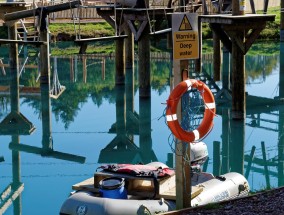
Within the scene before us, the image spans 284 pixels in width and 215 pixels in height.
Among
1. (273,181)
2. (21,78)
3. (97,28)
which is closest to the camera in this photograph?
(273,181)

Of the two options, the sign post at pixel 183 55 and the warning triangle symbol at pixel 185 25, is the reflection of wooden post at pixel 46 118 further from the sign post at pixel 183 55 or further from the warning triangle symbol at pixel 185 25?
the warning triangle symbol at pixel 185 25

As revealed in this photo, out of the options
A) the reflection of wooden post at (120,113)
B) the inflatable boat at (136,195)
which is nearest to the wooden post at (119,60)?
the reflection of wooden post at (120,113)

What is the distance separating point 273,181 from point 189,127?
344 cm

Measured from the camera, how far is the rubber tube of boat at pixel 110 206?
916 cm

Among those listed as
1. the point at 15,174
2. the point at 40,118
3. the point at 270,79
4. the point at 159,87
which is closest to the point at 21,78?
the point at 159,87

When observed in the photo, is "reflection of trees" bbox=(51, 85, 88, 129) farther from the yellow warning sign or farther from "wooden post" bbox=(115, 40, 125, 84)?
the yellow warning sign

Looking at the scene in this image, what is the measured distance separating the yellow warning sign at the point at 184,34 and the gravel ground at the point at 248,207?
190 centimetres

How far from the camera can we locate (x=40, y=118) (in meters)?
18.6

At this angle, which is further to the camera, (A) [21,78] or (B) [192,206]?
(A) [21,78]

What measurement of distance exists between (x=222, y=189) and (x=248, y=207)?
1.53 m

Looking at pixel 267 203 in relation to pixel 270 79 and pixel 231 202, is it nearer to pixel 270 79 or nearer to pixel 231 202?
pixel 231 202

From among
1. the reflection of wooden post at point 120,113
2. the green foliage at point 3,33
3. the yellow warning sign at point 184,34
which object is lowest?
the reflection of wooden post at point 120,113

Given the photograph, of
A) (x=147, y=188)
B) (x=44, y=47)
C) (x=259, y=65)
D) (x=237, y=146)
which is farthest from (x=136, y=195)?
(x=259, y=65)

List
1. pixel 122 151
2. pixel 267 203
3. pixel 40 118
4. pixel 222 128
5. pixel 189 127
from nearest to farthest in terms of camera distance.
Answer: pixel 267 203, pixel 189 127, pixel 122 151, pixel 222 128, pixel 40 118
